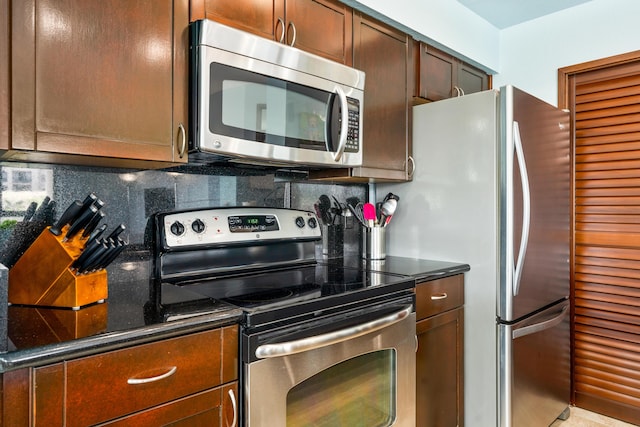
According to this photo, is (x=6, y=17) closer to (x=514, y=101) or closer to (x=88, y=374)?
(x=88, y=374)

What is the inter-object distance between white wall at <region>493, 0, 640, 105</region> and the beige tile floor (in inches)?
74.8

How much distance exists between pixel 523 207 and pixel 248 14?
1.49 m

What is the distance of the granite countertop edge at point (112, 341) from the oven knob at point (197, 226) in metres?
0.55

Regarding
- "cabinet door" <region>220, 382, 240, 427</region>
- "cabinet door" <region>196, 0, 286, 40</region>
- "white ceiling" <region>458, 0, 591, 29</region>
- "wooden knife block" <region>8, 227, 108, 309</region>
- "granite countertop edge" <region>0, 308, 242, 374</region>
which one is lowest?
"cabinet door" <region>220, 382, 240, 427</region>

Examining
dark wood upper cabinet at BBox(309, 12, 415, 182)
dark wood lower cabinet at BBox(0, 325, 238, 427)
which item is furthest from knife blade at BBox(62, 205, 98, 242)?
dark wood upper cabinet at BBox(309, 12, 415, 182)

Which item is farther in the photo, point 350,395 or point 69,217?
point 350,395

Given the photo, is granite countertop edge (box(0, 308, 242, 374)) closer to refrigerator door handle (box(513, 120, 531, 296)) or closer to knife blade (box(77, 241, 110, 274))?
knife blade (box(77, 241, 110, 274))

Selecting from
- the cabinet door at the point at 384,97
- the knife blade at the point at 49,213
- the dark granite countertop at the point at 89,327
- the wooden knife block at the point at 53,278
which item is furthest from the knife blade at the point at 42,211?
the cabinet door at the point at 384,97

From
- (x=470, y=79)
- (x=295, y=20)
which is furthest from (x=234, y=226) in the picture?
(x=470, y=79)

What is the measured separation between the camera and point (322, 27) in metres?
1.78

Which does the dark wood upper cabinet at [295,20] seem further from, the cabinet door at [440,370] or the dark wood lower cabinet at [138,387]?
the cabinet door at [440,370]

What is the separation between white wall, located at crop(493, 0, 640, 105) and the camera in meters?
2.36

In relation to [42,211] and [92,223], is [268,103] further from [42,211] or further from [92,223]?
[42,211]

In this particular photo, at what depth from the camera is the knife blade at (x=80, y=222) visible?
45.5 inches
